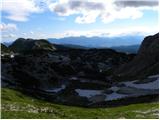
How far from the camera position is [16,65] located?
17550cm

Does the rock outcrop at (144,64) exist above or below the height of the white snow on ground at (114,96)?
above

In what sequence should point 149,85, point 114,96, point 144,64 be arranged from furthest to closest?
point 144,64, point 149,85, point 114,96

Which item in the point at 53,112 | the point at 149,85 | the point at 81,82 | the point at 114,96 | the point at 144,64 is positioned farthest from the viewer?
the point at 144,64

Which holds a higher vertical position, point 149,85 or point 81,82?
point 81,82

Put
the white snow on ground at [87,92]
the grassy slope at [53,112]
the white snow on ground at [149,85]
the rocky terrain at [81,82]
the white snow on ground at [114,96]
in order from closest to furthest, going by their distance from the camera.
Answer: the grassy slope at [53,112], the white snow on ground at [114,96], the rocky terrain at [81,82], the white snow on ground at [87,92], the white snow on ground at [149,85]

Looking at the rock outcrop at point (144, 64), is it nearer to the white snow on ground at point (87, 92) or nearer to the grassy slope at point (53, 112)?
the white snow on ground at point (87, 92)

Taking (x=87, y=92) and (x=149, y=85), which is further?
(x=87, y=92)

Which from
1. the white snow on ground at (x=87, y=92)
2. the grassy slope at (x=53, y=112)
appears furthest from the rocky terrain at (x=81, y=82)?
the grassy slope at (x=53, y=112)

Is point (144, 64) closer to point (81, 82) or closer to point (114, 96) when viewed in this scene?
point (81, 82)

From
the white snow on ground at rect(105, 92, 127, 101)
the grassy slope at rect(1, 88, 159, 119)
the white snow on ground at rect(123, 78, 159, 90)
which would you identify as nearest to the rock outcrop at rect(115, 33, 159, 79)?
the white snow on ground at rect(123, 78, 159, 90)

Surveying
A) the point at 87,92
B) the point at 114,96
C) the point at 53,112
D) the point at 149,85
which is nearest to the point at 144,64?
the point at 149,85

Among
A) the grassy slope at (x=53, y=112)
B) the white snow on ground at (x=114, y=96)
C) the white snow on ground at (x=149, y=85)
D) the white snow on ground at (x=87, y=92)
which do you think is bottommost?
the white snow on ground at (x=114, y=96)

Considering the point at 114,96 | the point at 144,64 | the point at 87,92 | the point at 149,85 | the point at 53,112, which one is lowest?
the point at 114,96

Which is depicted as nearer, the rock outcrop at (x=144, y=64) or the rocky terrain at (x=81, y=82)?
the rocky terrain at (x=81, y=82)
